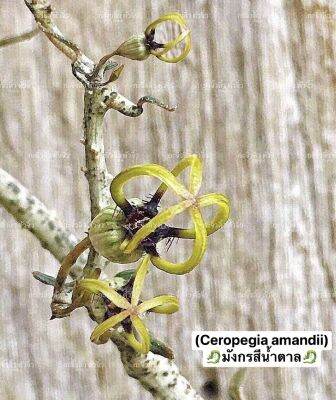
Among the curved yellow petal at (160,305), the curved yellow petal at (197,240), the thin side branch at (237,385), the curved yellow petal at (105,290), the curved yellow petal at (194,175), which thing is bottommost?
the thin side branch at (237,385)

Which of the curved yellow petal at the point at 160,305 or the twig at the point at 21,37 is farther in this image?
the twig at the point at 21,37

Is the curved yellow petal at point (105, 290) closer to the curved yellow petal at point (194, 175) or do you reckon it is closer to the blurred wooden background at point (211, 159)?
the curved yellow petal at point (194, 175)

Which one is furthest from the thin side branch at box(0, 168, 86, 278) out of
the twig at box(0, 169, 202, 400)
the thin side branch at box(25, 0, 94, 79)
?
the thin side branch at box(25, 0, 94, 79)

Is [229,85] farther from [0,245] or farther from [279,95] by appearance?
[0,245]

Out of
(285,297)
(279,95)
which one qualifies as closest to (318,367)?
(285,297)

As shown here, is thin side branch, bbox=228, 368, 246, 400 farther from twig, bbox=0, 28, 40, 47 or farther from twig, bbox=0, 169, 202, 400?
twig, bbox=0, 28, 40, 47

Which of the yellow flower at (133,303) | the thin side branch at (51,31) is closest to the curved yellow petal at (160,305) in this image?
the yellow flower at (133,303)

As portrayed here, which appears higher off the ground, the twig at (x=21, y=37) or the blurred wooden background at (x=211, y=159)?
the twig at (x=21, y=37)

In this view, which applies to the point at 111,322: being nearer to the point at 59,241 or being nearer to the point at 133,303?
the point at 133,303
